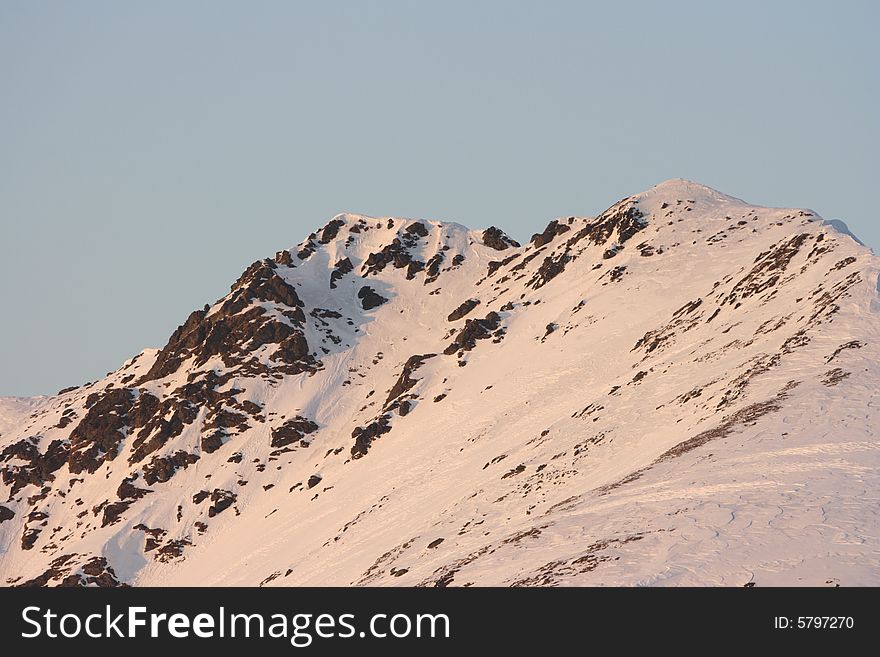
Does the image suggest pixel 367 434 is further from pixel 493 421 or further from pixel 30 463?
pixel 30 463

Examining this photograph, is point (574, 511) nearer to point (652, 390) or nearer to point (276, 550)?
point (652, 390)

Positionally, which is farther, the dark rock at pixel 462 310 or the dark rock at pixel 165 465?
the dark rock at pixel 462 310

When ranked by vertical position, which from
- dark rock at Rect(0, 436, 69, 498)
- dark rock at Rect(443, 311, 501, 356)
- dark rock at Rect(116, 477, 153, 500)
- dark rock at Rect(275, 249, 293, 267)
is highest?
dark rock at Rect(275, 249, 293, 267)

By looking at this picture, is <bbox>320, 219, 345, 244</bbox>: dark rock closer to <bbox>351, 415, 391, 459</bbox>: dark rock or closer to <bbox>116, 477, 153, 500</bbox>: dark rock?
<bbox>351, 415, 391, 459</bbox>: dark rock

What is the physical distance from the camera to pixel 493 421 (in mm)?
92562

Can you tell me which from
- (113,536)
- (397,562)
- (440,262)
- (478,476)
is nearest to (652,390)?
(478,476)

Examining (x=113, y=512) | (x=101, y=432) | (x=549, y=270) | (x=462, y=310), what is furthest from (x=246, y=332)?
(x=549, y=270)

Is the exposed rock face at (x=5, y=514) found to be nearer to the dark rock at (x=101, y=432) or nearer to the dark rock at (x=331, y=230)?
the dark rock at (x=101, y=432)

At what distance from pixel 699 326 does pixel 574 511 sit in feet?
133

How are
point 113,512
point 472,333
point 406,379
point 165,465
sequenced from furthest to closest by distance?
point 472,333
point 406,379
point 165,465
point 113,512

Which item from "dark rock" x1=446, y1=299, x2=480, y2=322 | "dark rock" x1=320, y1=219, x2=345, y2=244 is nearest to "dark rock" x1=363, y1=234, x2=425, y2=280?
"dark rock" x1=320, y1=219, x2=345, y2=244

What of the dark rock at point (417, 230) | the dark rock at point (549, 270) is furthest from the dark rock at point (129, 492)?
the dark rock at point (417, 230)

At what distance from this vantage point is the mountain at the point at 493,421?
140 ft

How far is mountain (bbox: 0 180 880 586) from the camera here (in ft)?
140
